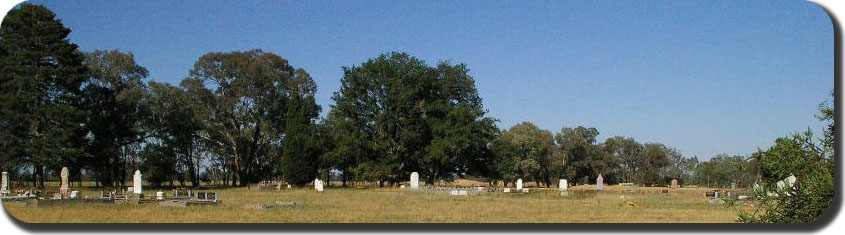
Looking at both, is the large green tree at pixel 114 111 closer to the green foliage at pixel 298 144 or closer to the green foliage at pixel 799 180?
the green foliage at pixel 298 144

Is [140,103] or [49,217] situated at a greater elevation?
[140,103]

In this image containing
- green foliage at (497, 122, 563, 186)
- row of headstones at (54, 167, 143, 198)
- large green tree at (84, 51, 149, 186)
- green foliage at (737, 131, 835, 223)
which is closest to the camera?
green foliage at (737, 131, 835, 223)

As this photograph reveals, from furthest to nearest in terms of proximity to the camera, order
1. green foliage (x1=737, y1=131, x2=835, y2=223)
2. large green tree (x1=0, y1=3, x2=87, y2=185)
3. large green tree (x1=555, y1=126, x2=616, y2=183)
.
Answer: large green tree (x1=555, y1=126, x2=616, y2=183)
large green tree (x1=0, y1=3, x2=87, y2=185)
green foliage (x1=737, y1=131, x2=835, y2=223)

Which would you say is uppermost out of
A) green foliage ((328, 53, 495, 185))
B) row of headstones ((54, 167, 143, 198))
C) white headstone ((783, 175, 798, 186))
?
green foliage ((328, 53, 495, 185))

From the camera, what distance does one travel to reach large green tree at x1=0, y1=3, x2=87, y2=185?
95.6 ft

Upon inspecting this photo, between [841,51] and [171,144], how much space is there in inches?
1479

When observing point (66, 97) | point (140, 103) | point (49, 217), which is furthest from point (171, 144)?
point (49, 217)

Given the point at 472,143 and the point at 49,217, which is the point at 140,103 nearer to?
the point at 472,143

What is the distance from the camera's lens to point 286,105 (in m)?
48.6

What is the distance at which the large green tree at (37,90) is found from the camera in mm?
29125

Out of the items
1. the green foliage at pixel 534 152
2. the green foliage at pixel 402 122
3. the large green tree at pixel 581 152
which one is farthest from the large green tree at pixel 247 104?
the large green tree at pixel 581 152

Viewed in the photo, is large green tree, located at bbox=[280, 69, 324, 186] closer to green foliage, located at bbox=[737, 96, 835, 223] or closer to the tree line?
the tree line

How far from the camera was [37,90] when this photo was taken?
30156 millimetres

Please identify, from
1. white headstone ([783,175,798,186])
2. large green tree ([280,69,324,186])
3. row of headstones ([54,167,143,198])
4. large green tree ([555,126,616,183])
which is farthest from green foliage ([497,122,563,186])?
white headstone ([783,175,798,186])
